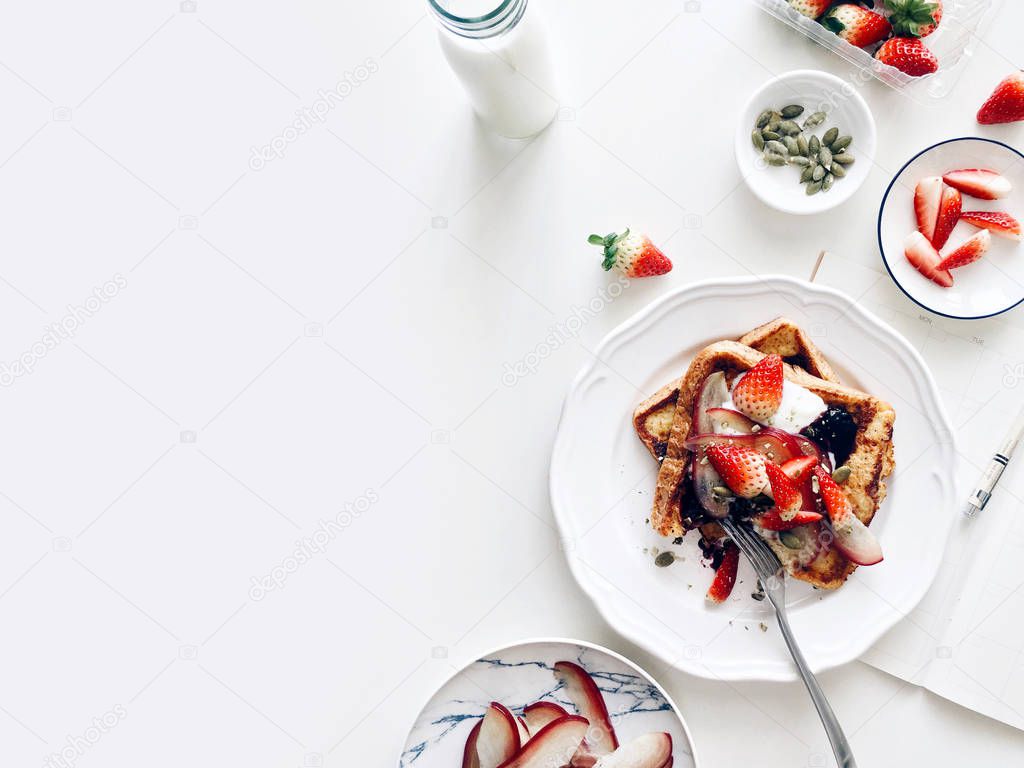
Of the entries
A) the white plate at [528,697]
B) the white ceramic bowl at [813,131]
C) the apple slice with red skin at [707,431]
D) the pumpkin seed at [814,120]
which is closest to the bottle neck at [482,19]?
the white ceramic bowl at [813,131]

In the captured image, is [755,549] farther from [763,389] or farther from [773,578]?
[763,389]

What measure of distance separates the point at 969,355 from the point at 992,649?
59cm

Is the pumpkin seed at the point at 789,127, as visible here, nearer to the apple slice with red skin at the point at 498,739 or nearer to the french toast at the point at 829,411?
the french toast at the point at 829,411

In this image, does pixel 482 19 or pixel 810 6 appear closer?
pixel 482 19

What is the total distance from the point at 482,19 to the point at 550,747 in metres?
1.32

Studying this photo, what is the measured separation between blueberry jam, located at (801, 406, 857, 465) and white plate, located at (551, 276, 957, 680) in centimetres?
11

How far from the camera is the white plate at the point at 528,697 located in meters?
1.59

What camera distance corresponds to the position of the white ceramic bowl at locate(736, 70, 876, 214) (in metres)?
1.59

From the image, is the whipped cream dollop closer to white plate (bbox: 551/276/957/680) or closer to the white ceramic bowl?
white plate (bbox: 551/276/957/680)

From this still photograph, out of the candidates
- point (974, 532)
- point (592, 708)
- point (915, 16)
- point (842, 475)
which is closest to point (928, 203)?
point (915, 16)

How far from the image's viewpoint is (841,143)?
160cm

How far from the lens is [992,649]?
163 centimetres

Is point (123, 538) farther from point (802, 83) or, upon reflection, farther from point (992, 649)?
point (992, 649)

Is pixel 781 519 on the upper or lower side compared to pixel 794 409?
lower
